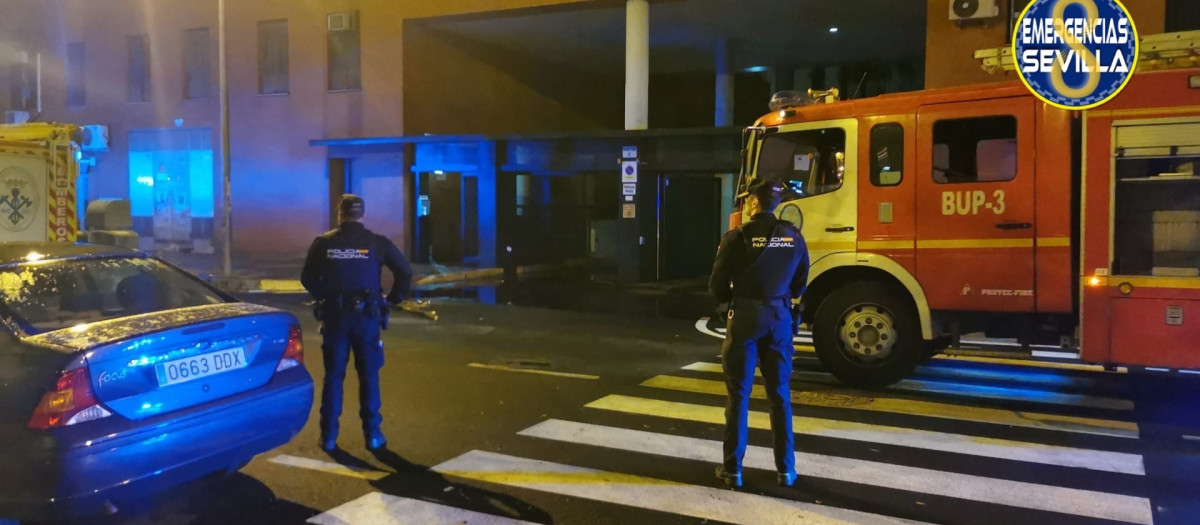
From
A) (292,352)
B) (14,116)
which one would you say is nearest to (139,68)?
(14,116)

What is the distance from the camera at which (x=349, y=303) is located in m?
5.78

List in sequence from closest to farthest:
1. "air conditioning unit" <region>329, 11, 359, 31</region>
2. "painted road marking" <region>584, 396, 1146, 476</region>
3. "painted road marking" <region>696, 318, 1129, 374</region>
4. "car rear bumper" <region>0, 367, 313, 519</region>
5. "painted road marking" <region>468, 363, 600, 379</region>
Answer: "car rear bumper" <region>0, 367, 313, 519</region>
"painted road marking" <region>584, 396, 1146, 476</region>
"painted road marking" <region>468, 363, 600, 379</region>
"painted road marking" <region>696, 318, 1129, 374</region>
"air conditioning unit" <region>329, 11, 359, 31</region>

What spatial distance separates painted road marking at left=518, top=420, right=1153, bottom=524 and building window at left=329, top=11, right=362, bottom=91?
735 inches

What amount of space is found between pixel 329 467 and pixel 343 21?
1896cm

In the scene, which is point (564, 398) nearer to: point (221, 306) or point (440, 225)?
point (221, 306)

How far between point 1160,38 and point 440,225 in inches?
808

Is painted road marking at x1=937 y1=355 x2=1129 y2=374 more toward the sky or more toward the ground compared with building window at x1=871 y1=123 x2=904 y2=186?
more toward the ground

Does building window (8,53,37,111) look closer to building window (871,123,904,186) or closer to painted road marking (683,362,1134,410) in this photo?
painted road marking (683,362,1134,410)

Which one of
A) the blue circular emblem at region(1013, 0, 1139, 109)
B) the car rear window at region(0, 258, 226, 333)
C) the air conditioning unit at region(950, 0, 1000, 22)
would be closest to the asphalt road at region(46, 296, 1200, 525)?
the car rear window at region(0, 258, 226, 333)

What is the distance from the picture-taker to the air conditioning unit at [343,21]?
73.4 ft

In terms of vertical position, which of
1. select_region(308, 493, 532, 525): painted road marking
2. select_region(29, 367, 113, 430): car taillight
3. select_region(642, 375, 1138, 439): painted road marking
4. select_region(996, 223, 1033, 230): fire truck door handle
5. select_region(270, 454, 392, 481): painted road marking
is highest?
select_region(996, 223, 1033, 230): fire truck door handle

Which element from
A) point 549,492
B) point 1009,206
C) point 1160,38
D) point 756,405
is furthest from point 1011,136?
point 549,492

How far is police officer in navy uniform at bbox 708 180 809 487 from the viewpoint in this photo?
5145mm

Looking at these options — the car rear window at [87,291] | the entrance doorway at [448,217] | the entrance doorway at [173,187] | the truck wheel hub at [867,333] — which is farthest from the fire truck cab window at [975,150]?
the entrance doorway at [173,187]
